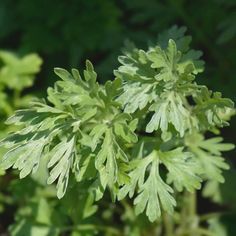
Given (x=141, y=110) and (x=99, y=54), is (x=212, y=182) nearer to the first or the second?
(x=141, y=110)

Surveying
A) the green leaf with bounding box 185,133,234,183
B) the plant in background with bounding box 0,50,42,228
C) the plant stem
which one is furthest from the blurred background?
the green leaf with bounding box 185,133,234,183

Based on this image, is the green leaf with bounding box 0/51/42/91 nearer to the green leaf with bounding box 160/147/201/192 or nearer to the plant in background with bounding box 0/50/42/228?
the plant in background with bounding box 0/50/42/228

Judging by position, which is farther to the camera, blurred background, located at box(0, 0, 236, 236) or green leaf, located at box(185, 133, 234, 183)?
blurred background, located at box(0, 0, 236, 236)

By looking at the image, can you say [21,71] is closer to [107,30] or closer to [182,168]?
[107,30]

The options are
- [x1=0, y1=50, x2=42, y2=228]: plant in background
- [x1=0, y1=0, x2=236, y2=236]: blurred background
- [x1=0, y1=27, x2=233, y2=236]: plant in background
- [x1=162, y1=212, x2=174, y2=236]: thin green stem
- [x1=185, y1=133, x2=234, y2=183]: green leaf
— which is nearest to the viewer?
[x1=0, y1=27, x2=233, y2=236]: plant in background

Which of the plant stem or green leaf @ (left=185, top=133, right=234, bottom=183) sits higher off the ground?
green leaf @ (left=185, top=133, right=234, bottom=183)

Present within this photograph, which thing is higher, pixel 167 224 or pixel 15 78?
pixel 15 78

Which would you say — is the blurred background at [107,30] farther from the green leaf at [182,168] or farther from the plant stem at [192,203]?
the green leaf at [182,168]

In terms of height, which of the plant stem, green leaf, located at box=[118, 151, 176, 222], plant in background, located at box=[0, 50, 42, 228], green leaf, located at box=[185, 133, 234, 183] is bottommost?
green leaf, located at box=[118, 151, 176, 222]

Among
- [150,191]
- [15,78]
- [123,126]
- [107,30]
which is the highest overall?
[107,30]

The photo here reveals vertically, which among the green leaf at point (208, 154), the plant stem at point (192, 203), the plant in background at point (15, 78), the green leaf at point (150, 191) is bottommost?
the green leaf at point (150, 191)

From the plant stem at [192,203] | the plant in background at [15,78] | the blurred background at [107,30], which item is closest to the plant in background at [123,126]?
the plant stem at [192,203]

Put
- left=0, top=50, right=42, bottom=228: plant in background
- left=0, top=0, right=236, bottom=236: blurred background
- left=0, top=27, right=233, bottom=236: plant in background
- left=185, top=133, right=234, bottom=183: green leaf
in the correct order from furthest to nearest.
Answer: left=0, top=0, right=236, bottom=236: blurred background → left=0, top=50, right=42, bottom=228: plant in background → left=185, top=133, right=234, bottom=183: green leaf → left=0, top=27, right=233, bottom=236: plant in background

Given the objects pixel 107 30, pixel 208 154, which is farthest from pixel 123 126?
pixel 107 30
